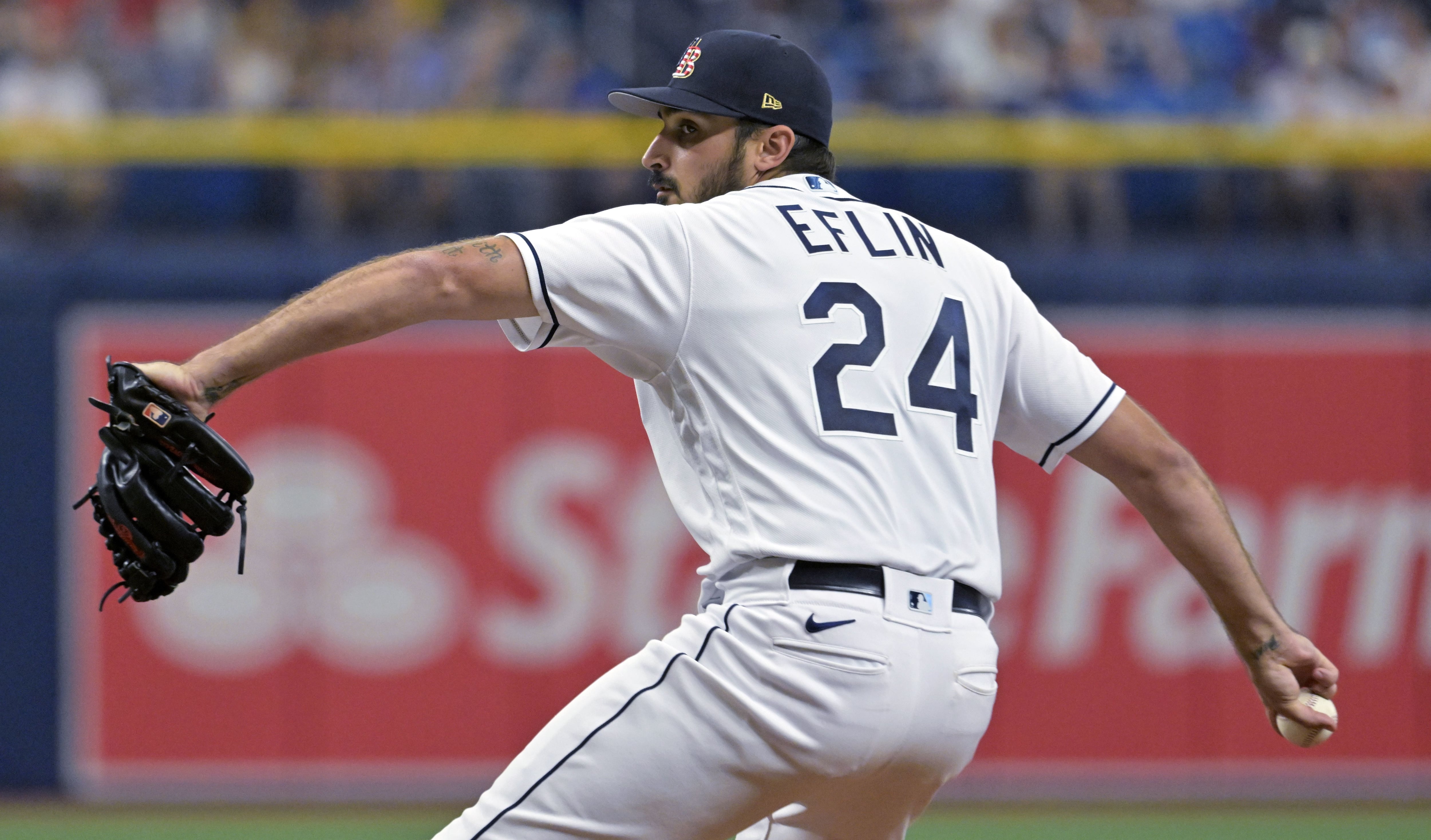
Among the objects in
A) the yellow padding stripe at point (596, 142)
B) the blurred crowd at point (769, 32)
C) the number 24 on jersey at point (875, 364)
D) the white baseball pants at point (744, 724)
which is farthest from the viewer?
the blurred crowd at point (769, 32)

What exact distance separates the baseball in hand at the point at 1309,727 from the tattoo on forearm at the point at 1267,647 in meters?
0.10

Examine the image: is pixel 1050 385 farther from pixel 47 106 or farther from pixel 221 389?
pixel 47 106

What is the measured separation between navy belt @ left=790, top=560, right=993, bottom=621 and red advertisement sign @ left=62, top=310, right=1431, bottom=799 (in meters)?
4.79

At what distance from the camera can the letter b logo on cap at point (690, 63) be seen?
2980 millimetres

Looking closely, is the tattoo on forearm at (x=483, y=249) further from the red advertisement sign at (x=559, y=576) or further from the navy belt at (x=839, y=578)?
the red advertisement sign at (x=559, y=576)

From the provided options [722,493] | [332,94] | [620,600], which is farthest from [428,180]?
[722,493]

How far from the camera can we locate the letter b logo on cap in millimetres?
2980

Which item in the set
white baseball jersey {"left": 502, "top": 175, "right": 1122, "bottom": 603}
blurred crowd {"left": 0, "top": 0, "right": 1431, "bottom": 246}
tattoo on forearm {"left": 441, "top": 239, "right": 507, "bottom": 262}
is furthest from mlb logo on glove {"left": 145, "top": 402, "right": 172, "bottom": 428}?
blurred crowd {"left": 0, "top": 0, "right": 1431, "bottom": 246}

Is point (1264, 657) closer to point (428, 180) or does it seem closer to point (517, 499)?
point (517, 499)

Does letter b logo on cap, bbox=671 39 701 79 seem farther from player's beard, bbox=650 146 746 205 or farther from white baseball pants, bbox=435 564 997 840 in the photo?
white baseball pants, bbox=435 564 997 840

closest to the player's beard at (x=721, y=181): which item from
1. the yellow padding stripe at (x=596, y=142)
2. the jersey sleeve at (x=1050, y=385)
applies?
the jersey sleeve at (x=1050, y=385)

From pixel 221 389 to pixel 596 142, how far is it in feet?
17.6

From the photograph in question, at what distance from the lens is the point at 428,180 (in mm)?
7605

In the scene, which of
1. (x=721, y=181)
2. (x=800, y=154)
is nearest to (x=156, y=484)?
(x=721, y=181)
